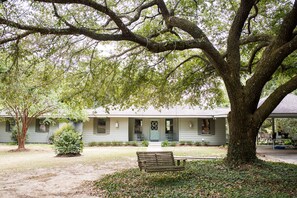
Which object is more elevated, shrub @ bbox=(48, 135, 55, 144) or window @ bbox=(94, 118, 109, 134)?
window @ bbox=(94, 118, 109, 134)

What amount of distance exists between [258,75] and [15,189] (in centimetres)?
850

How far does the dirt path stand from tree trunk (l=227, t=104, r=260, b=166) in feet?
16.3

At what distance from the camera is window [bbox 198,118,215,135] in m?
27.0

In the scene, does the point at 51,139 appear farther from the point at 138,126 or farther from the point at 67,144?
the point at 67,144

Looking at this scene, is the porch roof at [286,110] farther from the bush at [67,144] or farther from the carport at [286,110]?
the bush at [67,144]

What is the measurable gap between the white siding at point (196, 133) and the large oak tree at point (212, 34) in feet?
44.3

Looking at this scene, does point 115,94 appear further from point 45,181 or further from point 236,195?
point 236,195

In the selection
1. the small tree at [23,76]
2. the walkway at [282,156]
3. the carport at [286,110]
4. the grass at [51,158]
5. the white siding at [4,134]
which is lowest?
the grass at [51,158]

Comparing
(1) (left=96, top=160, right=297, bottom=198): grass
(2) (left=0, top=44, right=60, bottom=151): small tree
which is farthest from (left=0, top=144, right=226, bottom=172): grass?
(1) (left=96, top=160, right=297, bottom=198): grass

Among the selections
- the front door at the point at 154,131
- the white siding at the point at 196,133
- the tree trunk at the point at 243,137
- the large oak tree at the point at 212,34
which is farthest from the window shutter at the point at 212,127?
the tree trunk at the point at 243,137

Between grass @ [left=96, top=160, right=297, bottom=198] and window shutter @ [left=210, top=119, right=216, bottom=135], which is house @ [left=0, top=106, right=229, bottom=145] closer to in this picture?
window shutter @ [left=210, top=119, right=216, bottom=135]

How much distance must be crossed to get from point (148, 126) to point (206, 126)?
223 inches

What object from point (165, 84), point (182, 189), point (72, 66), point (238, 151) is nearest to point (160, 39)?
point (165, 84)

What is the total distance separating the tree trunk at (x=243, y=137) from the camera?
959 centimetres
